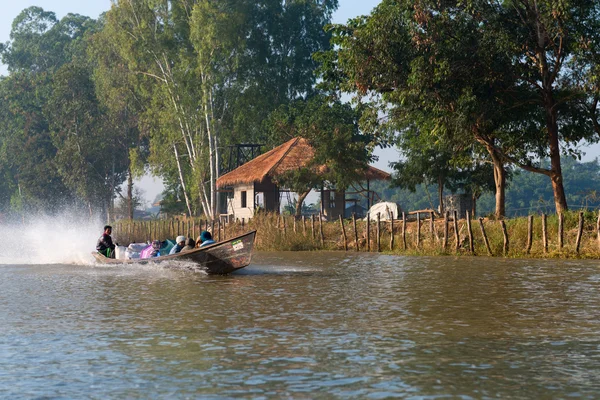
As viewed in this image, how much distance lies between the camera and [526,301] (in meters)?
14.9

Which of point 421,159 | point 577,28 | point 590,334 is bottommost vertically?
point 590,334

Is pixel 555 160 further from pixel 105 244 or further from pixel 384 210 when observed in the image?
pixel 105 244

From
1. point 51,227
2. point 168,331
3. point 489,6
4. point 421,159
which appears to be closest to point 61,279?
point 168,331

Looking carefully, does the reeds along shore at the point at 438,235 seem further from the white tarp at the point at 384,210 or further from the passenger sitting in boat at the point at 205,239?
the passenger sitting in boat at the point at 205,239

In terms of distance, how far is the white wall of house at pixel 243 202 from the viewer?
47.4m

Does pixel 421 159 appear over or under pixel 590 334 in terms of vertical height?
over

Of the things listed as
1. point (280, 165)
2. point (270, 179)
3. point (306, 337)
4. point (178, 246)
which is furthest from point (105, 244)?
point (270, 179)

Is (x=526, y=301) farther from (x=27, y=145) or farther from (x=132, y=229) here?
(x=27, y=145)

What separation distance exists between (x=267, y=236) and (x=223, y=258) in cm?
1459

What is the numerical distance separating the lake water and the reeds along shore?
17.1 ft

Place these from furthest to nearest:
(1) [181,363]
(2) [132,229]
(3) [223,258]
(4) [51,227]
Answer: (4) [51,227] < (2) [132,229] < (3) [223,258] < (1) [181,363]

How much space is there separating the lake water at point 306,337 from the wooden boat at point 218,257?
761 millimetres

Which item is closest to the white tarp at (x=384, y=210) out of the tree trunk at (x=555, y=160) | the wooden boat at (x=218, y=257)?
the tree trunk at (x=555, y=160)

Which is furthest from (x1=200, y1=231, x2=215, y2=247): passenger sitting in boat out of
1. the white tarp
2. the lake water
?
the white tarp
